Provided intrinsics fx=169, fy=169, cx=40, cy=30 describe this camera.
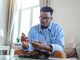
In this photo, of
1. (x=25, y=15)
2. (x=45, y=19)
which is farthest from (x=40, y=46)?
(x=25, y=15)

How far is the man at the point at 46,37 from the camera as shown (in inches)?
50.4

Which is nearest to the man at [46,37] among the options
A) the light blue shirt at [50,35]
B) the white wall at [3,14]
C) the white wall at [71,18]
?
the light blue shirt at [50,35]

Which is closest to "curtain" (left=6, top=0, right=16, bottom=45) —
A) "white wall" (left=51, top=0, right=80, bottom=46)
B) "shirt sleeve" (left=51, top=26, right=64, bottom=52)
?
"white wall" (left=51, top=0, right=80, bottom=46)

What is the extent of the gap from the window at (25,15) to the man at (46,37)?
1.63 m

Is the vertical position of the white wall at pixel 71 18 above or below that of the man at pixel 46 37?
above

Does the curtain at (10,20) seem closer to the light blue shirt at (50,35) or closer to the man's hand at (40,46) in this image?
the light blue shirt at (50,35)

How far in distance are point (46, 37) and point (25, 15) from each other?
194cm

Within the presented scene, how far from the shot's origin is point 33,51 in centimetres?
133

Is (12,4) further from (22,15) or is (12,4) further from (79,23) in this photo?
(79,23)

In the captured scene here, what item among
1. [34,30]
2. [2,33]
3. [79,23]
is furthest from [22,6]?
[34,30]

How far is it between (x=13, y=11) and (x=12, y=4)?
0.15m

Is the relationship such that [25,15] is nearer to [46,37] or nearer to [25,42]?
[46,37]

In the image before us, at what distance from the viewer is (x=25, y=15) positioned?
3295 millimetres

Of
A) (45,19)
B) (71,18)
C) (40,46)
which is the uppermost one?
(71,18)
